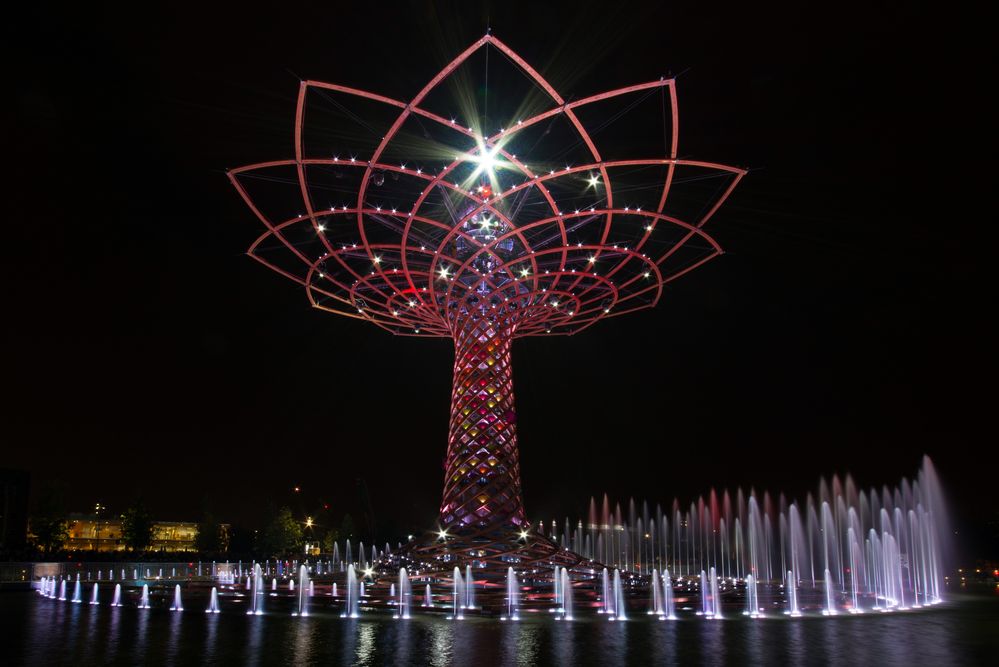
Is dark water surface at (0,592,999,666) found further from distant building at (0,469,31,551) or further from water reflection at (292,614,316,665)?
distant building at (0,469,31,551)

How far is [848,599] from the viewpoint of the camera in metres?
25.6

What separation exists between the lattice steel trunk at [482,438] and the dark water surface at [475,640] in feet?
30.8

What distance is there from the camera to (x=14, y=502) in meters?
56.2

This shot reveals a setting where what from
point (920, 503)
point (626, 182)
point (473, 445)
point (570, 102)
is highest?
point (626, 182)

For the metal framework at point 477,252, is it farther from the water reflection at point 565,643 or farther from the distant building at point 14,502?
A: the distant building at point 14,502

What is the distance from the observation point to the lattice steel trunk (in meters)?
29.0

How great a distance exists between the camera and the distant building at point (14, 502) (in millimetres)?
55062

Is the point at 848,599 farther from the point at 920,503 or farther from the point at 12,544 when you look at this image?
the point at 12,544

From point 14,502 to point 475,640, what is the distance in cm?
5535

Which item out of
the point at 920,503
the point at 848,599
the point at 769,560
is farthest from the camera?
the point at 769,560

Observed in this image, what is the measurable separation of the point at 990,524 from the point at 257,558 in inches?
2204

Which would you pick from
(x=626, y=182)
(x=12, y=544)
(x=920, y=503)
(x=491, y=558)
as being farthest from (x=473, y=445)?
(x=12, y=544)

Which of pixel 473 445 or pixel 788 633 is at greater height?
pixel 473 445

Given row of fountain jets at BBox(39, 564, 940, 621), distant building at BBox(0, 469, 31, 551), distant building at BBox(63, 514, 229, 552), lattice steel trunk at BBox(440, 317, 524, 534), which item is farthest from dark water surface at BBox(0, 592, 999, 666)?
distant building at BBox(63, 514, 229, 552)
